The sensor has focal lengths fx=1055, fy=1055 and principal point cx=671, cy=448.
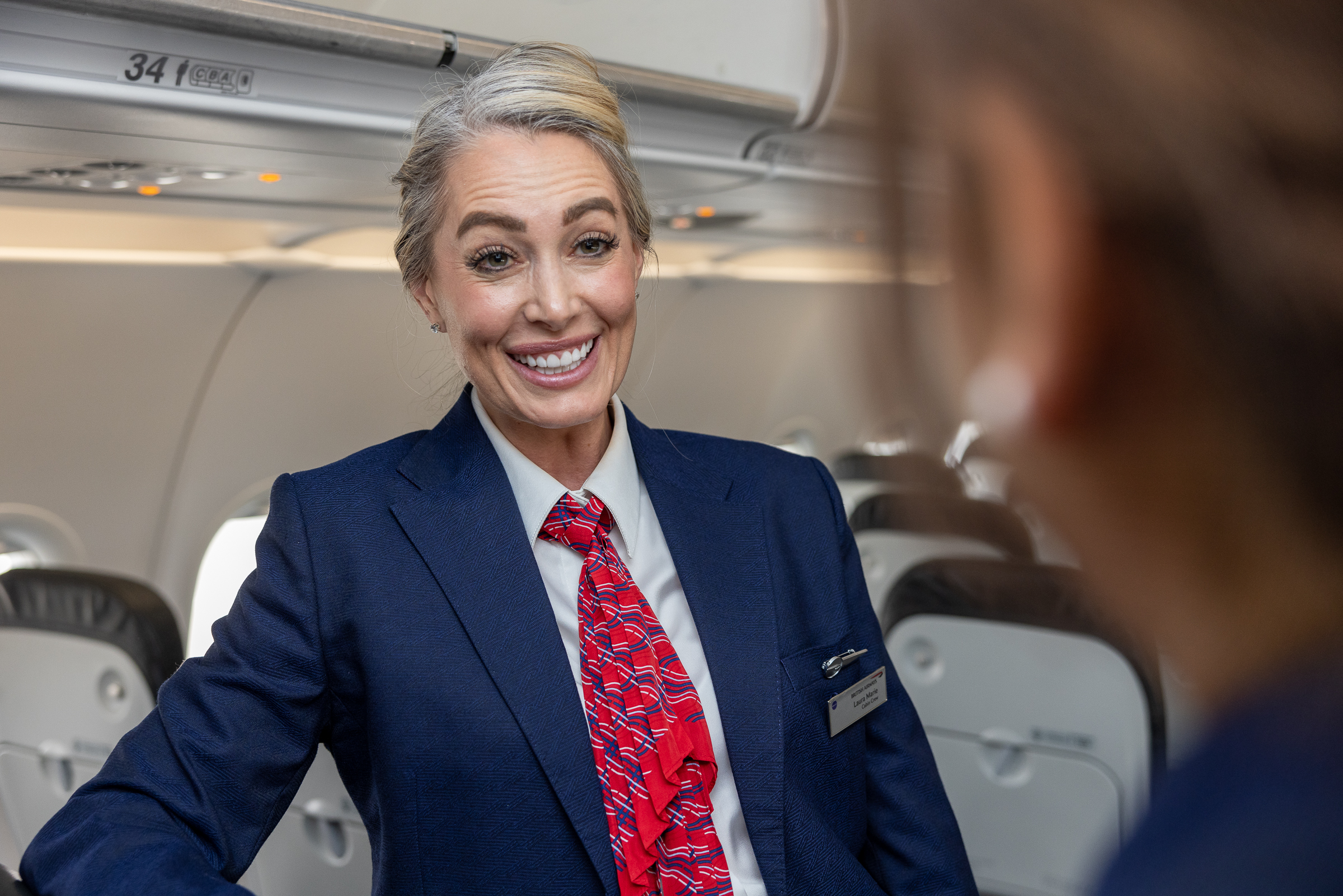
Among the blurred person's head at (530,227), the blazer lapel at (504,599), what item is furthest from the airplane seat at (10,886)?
the blurred person's head at (530,227)

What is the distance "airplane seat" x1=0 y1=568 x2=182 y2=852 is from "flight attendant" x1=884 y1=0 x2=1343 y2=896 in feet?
9.57

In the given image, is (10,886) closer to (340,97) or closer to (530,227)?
(530,227)

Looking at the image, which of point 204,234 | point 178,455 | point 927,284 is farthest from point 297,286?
point 927,284

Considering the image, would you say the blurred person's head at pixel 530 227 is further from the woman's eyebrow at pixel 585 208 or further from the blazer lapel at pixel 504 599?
the blazer lapel at pixel 504 599

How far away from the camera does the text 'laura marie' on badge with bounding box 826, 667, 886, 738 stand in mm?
1714

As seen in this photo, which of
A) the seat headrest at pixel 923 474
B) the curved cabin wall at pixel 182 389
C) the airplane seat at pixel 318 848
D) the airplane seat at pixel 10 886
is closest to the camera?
the seat headrest at pixel 923 474

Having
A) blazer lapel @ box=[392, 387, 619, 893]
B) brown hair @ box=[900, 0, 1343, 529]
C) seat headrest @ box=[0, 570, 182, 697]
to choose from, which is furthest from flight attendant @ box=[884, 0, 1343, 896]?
seat headrest @ box=[0, 570, 182, 697]

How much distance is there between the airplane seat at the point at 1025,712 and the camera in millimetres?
3344

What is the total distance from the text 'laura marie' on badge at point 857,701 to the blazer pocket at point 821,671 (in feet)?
0.04

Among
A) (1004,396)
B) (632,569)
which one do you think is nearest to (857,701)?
(632,569)

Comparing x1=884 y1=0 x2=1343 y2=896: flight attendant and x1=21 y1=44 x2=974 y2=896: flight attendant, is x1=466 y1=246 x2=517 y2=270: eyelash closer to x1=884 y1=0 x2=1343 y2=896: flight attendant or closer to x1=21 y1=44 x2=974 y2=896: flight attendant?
x1=21 y1=44 x2=974 y2=896: flight attendant

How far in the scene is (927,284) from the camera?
44 cm

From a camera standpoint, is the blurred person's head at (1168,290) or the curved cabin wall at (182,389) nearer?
the blurred person's head at (1168,290)

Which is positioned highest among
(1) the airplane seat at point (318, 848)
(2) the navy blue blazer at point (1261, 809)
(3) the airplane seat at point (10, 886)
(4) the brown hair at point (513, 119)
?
(4) the brown hair at point (513, 119)
